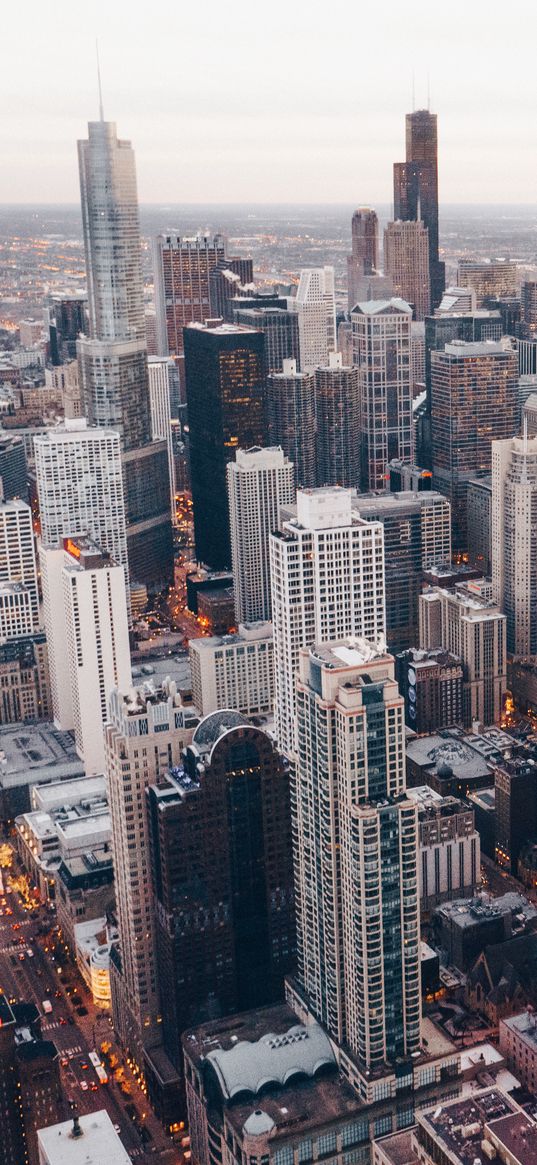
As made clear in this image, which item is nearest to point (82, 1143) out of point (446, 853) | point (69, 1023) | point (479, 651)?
point (69, 1023)

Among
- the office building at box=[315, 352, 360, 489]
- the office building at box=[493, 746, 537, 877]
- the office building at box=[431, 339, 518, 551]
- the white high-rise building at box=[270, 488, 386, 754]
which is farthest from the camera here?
the office building at box=[315, 352, 360, 489]

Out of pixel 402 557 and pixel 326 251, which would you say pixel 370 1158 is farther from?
pixel 326 251

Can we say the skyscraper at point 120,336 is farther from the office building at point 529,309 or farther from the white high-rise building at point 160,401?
the office building at point 529,309

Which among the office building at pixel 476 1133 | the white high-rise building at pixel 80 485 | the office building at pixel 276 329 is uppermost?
the office building at pixel 276 329

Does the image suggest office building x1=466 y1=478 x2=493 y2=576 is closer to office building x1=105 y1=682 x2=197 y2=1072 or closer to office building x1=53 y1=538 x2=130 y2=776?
office building x1=53 y1=538 x2=130 y2=776

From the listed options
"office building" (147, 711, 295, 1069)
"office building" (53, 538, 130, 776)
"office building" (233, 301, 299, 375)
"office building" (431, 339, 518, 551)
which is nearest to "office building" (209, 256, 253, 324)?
"office building" (233, 301, 299, 375)

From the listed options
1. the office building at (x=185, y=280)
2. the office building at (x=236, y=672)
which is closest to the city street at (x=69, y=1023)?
the office building at (x=236, y=672)

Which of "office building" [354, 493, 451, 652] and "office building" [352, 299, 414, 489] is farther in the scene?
"office building" [352, 299, 414, 489]
